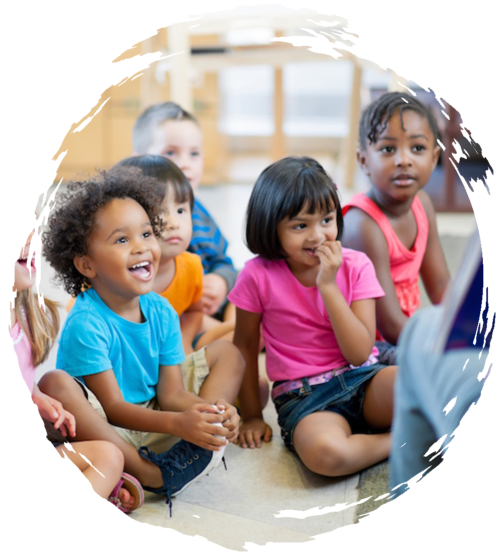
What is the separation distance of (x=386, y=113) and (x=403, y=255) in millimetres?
247

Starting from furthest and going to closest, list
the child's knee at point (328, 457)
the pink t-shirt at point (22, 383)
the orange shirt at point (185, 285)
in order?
the orange shirt at point (185, 285), the child's knee at point (328, 457), the pink t-shirt at point (22, 383)

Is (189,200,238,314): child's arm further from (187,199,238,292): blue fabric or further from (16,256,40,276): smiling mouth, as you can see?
(16,256,40,276): smiling mouth

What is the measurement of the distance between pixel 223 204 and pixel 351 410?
1528 millimetres

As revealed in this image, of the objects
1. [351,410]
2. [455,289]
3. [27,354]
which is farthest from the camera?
[351,410]

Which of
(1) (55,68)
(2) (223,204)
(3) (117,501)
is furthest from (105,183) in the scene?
(2) (223,204)

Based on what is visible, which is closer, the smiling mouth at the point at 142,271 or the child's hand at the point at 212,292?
the smiling mouth at the point at 142,271

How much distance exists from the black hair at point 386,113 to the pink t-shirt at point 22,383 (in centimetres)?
49

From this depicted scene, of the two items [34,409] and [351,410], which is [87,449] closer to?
[34,409]

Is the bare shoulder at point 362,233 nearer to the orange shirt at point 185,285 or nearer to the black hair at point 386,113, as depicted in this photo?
the black hair at point 386,113

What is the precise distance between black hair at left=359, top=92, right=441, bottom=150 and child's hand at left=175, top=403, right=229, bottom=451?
1.29 ft

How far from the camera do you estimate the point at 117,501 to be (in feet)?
3.07

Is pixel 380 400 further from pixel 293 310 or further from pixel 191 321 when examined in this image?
pixel 191 321

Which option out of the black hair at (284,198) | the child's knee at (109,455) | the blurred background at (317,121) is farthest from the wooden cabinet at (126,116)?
the child's knee at (109,455)

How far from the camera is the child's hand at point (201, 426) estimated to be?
96cm
